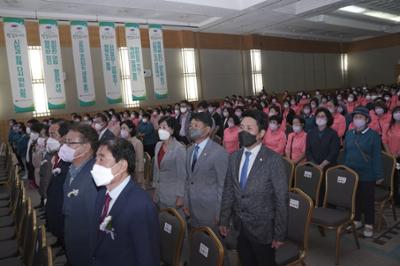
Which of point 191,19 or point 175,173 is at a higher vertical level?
point 191,19

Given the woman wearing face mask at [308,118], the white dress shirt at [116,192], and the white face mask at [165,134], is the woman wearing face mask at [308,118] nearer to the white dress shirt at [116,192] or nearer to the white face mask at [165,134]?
the white face mask at [165,134]

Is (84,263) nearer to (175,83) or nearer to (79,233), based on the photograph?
(79,233)

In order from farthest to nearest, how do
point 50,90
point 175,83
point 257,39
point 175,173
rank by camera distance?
point 257,39
point 175,83
point 50,90
point 175,173

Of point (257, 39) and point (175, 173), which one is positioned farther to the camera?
point (257, 39)

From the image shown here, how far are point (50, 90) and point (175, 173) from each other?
10.3 metres

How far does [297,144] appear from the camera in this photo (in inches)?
221

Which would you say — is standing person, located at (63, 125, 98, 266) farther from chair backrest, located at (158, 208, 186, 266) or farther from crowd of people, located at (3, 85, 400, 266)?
chair backrest, located at (158, 208, 186, 266)

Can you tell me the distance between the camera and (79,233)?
265 centimetres

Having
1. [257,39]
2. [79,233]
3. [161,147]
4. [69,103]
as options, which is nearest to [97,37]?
[69,103]

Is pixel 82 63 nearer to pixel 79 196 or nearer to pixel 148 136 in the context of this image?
pixel 148 136

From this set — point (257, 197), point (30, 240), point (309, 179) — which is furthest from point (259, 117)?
point (30, 240)

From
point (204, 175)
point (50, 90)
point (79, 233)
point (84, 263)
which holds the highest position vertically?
point (50, 90)


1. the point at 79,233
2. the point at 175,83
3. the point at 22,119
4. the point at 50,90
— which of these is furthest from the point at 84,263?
the point at 175,83

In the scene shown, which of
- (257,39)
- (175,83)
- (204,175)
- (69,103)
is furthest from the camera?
(257,39)
